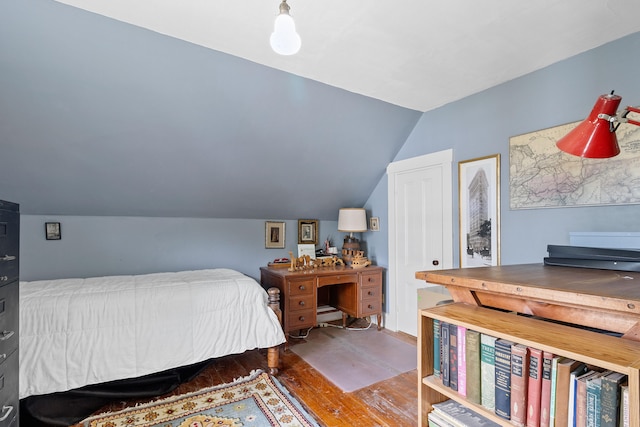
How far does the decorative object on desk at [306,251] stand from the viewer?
12.5ft

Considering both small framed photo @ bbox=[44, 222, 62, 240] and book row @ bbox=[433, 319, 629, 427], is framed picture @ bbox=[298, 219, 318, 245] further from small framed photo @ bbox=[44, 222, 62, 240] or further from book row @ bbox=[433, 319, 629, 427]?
book row @ bbox=[433, 319, 629, 427]

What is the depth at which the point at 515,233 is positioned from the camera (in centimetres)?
244

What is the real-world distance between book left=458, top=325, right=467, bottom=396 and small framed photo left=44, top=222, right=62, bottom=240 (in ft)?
10.6

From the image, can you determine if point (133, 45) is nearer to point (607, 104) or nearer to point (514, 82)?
point (607, 104)

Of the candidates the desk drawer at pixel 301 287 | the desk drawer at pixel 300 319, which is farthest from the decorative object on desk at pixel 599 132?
the desk drawer at pixel 300 319

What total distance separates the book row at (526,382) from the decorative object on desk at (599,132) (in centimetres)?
67

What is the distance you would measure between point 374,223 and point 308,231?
0.79 metres

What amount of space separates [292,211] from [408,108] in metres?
1.64

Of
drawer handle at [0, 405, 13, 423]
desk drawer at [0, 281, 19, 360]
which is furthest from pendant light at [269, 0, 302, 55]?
drawer handle at [0, 405, 13, 423]

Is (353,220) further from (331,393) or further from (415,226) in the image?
(331,393)

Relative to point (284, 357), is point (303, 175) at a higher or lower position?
higher

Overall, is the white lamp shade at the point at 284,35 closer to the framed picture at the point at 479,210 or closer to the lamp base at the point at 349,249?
the framed picture at the point at 479,210

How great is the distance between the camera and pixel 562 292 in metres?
0.88

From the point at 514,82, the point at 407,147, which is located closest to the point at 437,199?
the point at 407,147
